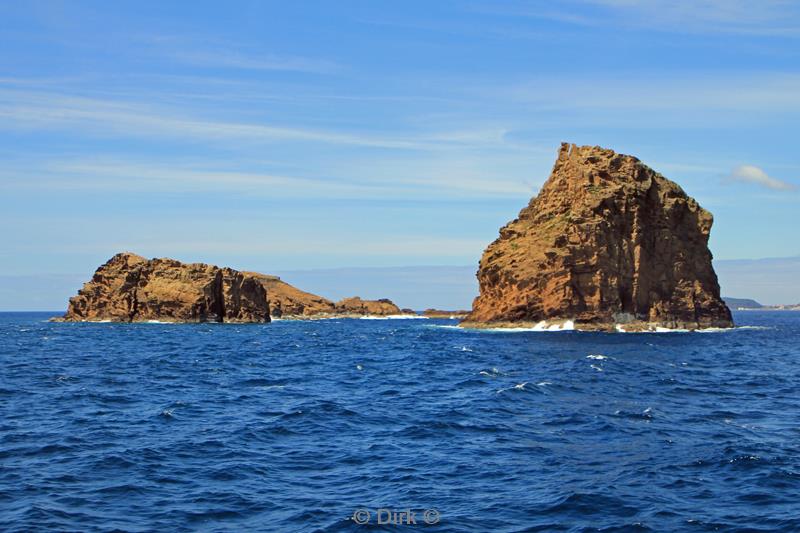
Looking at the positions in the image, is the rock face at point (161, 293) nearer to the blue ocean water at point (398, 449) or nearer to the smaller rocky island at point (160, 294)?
the smaller rocky island at point (160, 294)

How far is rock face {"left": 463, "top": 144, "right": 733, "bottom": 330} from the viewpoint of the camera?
12175 cm

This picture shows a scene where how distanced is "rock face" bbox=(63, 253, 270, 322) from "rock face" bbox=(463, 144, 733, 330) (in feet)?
212

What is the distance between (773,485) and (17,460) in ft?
77.7

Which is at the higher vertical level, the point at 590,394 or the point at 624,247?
the point at 624,247

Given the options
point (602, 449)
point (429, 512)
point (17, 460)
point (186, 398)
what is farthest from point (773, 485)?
point (186, 398)

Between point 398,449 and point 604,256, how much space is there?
327 feet

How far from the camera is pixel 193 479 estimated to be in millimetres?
23531

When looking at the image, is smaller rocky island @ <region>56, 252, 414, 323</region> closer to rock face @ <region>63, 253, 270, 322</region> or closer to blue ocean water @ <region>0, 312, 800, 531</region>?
rock face @ <region>63, 253, 270, 322</region>

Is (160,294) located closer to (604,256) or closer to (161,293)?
(161,293)

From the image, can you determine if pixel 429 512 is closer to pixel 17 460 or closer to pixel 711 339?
pixel 17 460

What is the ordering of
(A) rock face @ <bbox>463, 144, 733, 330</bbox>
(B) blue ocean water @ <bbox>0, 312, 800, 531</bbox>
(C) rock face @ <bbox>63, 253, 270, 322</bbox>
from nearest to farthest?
(B) blue ocean water @ <bbox>0, 312, 800, 531</bbox>
(A) rock face @ <bbox>463, 144, 733, 330</bbox>
(C) rock face @ <bbox>63, 253, 270, 322</bbox>

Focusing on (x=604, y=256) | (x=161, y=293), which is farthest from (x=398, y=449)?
(x=161, y=293)

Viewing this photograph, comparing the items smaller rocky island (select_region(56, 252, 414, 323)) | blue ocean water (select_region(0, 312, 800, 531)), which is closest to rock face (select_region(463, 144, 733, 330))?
smaller rocky island (select_region(56, 252, 414, 323))

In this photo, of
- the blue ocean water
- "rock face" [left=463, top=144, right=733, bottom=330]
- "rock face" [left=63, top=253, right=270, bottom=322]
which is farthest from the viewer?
"rock face" [left=63, top=253, right=270, bottom=322]
